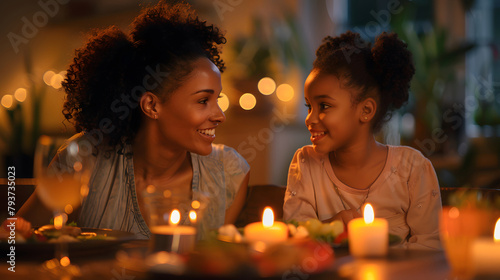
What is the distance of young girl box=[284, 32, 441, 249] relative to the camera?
177 cm

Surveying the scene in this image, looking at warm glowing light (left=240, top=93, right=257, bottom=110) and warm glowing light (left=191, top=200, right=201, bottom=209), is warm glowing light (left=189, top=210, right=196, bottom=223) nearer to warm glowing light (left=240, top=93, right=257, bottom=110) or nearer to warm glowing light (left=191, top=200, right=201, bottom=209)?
warm glowing light (left=191, top=200, right=201, bottom=209)

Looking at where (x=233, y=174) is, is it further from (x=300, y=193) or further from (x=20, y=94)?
(x=20, y=94)

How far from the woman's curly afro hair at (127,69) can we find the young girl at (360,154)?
1.52 ft

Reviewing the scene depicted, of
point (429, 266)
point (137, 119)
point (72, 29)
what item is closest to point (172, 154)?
point (137, 119)

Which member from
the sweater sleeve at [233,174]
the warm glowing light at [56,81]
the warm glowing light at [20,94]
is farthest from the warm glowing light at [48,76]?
the sweater sleeve at [233,174]

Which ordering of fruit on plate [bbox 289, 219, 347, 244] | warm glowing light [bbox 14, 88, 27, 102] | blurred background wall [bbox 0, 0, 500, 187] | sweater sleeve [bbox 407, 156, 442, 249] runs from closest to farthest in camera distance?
fruit on plate [bbox 289, 219, 347, 244], sweater sleeve [bbox 407, 156, 442, 249], blurred background wall [bbox 0, 0, 500, 187], warm glowing light [bbox 14, 88, 27, 102]

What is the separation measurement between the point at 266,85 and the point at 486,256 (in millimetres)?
3238

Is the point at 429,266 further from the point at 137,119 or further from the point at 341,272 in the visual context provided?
the point at 137,119

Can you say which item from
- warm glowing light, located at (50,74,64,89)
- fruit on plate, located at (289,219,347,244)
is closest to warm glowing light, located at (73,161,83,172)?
fruit on plate, located at (289,219,347,244)

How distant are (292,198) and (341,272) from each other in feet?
3.40

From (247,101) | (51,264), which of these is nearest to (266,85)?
(247,101)

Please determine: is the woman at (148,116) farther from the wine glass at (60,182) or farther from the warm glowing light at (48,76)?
the warm glowing light at (48,76)

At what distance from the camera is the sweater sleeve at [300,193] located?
1.80 metres

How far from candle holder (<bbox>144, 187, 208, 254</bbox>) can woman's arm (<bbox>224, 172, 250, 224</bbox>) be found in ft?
3.10
